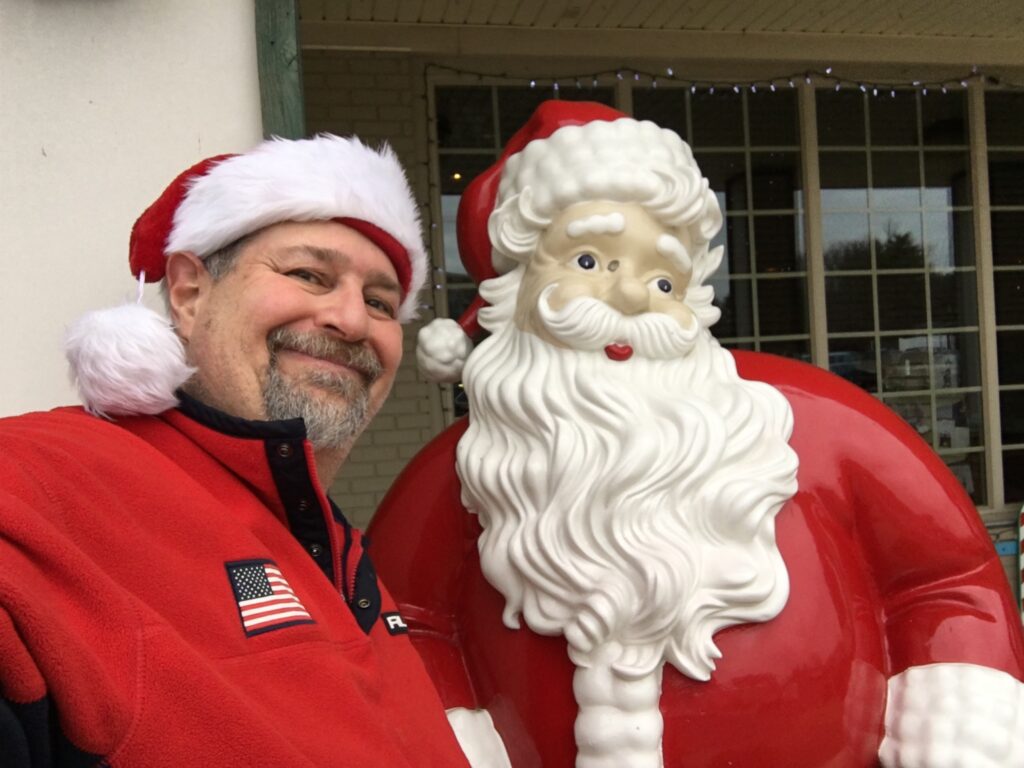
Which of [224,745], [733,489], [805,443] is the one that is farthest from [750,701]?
[224,745]

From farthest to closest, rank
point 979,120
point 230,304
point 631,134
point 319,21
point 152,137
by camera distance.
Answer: point 979,120 < point 319,21 < point 152,137 < point 631,134 < point 230,304

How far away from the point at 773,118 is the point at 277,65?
12.7 feet

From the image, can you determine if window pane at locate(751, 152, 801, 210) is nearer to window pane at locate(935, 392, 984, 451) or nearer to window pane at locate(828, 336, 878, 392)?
window pane at locate(828, 336, 878, 392)

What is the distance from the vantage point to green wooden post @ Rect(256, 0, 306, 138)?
5.77 feet

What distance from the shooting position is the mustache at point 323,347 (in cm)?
104

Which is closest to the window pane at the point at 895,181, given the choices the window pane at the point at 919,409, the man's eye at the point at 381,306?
the window pane at the point at 919,409

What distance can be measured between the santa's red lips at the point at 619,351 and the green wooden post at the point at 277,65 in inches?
35.0

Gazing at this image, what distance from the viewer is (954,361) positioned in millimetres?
5109

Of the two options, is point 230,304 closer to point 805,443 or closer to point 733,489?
point 733,489

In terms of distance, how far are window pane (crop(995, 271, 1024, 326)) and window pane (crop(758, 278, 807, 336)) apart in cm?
124

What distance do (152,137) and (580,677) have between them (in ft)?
4.49

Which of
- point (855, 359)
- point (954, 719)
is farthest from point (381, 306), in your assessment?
point (855, 359)

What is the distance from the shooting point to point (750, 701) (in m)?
1.25

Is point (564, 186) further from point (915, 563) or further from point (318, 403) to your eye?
point (915, 563)
